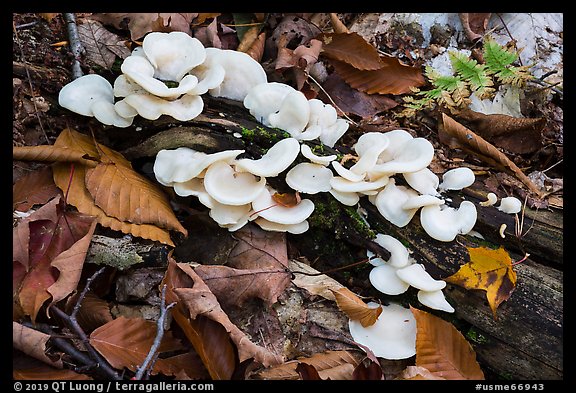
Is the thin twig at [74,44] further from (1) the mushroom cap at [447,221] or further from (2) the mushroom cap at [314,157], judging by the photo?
(1) the mushroom cap at [447,221]

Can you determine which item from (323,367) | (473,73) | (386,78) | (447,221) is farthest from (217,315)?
(473,73)

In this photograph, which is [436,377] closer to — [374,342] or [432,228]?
[374,342]

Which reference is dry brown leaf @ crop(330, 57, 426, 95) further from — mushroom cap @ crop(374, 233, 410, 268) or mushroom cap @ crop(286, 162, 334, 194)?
mushroom cap @ crop(374, 233, 410, 268)

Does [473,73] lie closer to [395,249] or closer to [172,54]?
[395,249]

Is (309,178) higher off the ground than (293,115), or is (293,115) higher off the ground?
(293,115)

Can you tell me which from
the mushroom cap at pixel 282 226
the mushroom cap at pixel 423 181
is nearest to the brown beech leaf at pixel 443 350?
the mushroom cap at pixel 423 181

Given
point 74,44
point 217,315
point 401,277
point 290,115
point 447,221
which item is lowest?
point 217,315

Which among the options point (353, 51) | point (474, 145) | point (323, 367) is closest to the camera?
point (323, 367)
